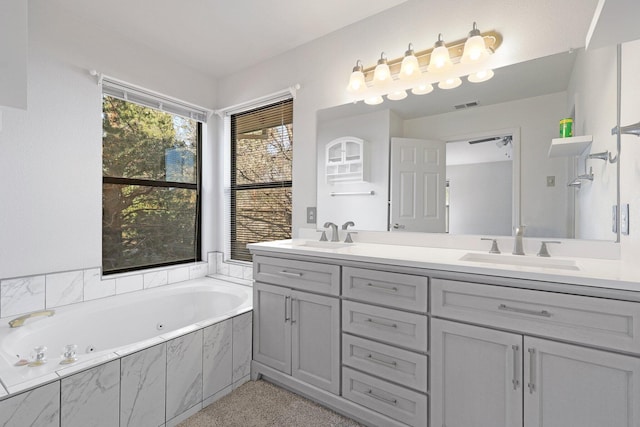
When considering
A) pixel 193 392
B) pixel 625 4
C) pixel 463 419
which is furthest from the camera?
pixel 193 392

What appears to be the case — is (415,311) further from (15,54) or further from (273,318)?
(15,54)

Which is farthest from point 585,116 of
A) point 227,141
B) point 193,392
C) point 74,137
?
point 74,137

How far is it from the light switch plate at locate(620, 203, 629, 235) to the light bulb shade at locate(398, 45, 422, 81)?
1244 mm

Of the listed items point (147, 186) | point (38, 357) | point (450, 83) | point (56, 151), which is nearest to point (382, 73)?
point (450, 83)

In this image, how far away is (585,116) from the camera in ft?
4.83

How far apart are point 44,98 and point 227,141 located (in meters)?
1.43

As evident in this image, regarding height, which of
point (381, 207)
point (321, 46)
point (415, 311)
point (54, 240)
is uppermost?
point (321, 46)

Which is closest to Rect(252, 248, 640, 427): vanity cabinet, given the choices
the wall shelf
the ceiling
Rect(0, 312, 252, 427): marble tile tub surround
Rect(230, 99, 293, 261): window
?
Rect(0, 312, 252, 427): marble tile tub surround

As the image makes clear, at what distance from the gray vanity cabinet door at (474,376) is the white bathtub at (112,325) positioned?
1.25m

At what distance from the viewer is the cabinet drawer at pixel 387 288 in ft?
4.59

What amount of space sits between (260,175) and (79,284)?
1635 millimetres

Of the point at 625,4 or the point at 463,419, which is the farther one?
the point at 463,419

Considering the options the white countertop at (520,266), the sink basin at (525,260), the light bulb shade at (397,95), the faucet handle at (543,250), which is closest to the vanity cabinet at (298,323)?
the white countertop at (520,266)

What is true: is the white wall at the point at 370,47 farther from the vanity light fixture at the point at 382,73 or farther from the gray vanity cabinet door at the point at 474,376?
the gray vanity cabinet door at the point at 474,376
